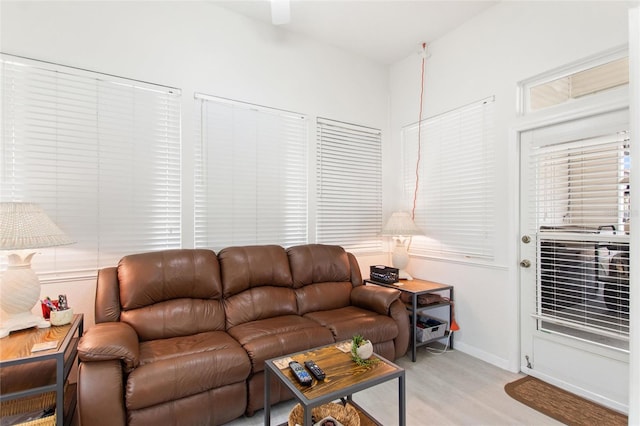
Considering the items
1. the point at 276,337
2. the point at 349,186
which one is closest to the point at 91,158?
the point at 276,337

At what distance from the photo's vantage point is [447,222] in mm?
3328

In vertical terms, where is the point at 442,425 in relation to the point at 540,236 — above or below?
below

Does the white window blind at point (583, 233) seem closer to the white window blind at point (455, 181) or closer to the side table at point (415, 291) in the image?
the white window blind at point (455, 181)

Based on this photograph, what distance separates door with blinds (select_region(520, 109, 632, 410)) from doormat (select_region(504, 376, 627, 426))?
9 centimetres

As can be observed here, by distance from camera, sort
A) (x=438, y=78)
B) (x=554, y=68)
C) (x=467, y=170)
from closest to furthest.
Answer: (x=554, y=68) < (x=467, y=170) < (x=438, y=78)

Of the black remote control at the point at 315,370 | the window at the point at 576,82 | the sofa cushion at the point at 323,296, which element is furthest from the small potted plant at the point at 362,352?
the window at the point at 576,82

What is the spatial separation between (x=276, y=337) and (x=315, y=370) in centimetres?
63

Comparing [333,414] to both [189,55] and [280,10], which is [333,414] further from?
[189,55]

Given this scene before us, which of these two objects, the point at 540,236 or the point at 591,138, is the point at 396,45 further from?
the point at 540,236

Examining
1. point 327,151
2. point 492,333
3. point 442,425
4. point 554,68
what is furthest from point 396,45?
point 442,425

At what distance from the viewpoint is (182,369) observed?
5.87 ft

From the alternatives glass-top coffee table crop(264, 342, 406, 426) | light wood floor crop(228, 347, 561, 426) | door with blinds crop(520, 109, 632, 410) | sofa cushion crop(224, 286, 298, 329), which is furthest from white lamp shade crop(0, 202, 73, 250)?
door with blinds crop(520, 109, 632, 410)

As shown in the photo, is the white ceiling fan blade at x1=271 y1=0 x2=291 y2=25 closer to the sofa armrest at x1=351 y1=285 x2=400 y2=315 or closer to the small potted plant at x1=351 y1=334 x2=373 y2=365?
the small potted plant at x1=351 y1=334 x2=373 y2=365

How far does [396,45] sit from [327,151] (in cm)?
143
